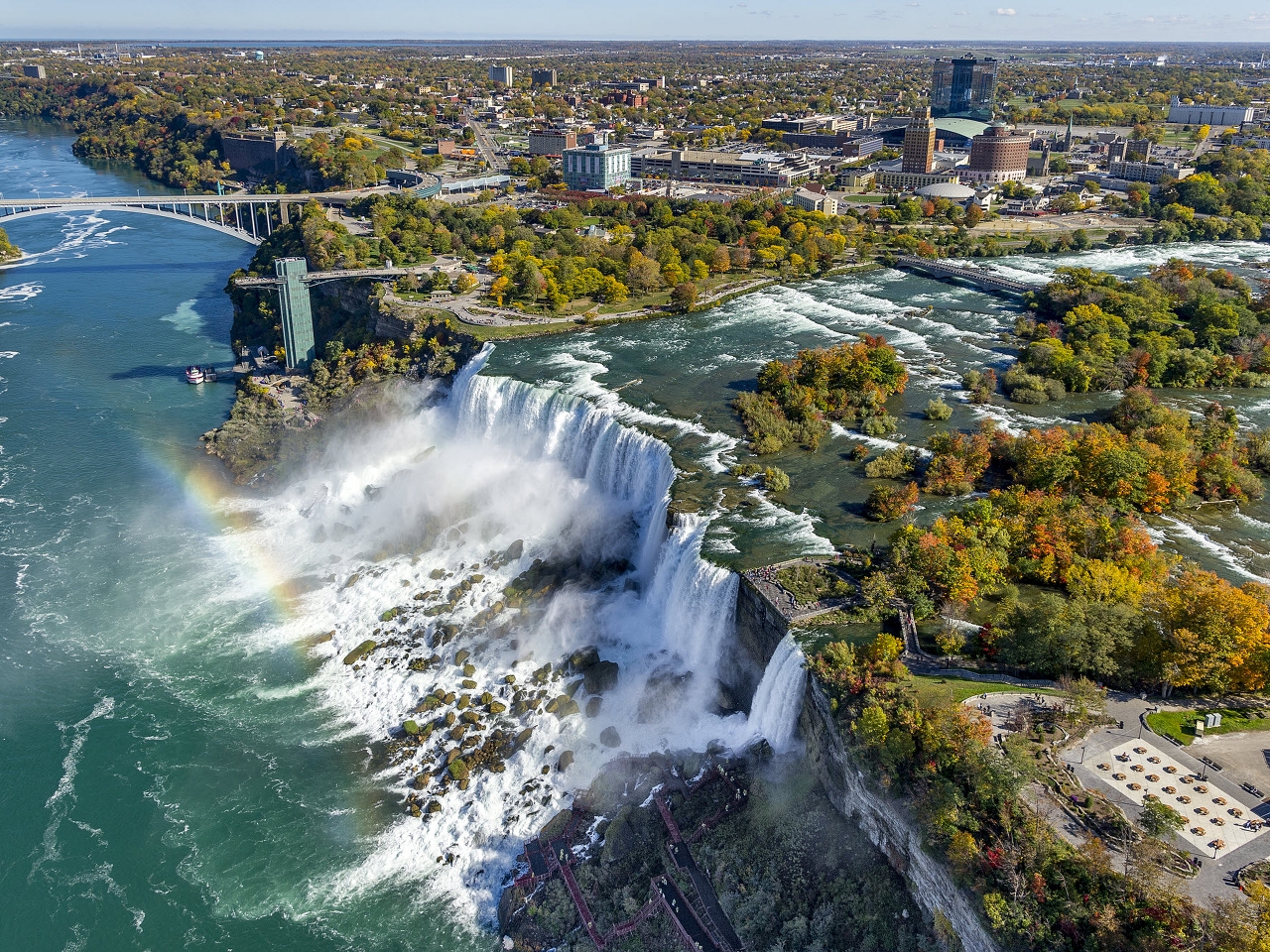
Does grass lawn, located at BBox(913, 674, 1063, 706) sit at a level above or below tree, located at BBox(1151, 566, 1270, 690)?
below

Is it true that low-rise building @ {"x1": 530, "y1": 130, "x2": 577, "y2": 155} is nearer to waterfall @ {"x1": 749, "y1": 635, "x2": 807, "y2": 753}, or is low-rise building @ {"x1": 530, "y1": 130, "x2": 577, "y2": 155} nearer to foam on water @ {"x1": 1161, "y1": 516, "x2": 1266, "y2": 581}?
foam on water @ {"x1": 1161, "y1": 516, "x2": 1266, "y2": 581}

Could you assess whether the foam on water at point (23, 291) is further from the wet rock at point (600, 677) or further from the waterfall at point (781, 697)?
the waterfall at point (781, 697)

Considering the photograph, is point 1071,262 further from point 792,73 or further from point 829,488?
point 792,73

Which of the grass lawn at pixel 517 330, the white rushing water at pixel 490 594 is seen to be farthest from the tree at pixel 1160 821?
the grass lawn at pixel 517 330

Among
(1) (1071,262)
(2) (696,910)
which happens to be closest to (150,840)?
(2) (696,910)

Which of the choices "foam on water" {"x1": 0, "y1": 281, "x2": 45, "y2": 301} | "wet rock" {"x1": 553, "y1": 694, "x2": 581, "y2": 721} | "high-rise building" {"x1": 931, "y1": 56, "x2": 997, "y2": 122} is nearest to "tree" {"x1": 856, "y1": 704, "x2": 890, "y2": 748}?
"wet rock" {"x1": 553, "y1": 694, "x2": 581, "y2": 721}

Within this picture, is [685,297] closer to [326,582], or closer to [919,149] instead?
[326,582]
